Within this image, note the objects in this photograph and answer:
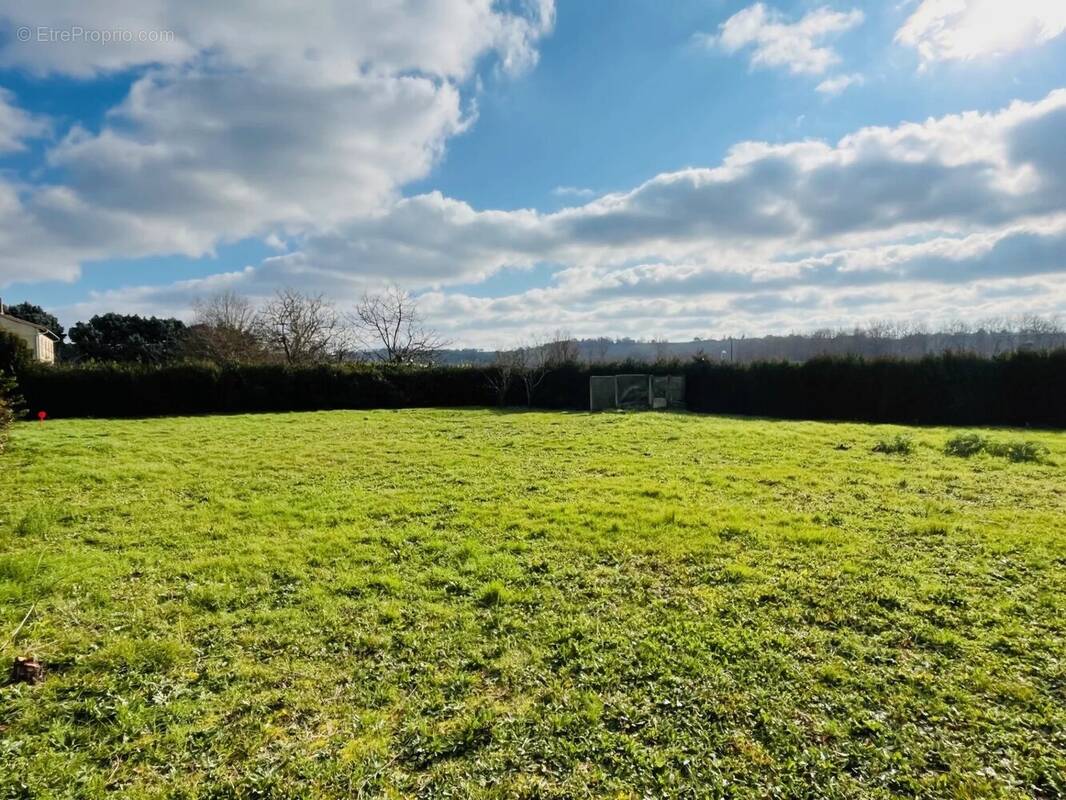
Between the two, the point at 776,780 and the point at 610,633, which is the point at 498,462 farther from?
the point at 776,780

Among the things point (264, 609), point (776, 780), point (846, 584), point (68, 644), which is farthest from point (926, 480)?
point (68, 644)

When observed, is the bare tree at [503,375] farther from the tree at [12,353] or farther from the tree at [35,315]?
the tree at [35,315]

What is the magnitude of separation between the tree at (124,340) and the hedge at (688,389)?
20.3 meters

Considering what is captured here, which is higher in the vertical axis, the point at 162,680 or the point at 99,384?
the point at 99,384

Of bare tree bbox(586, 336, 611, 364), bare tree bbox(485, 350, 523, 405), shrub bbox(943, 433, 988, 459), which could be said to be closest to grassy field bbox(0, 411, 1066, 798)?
shrub bbox(943, 433, 988, 459)

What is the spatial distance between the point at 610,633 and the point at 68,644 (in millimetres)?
3284

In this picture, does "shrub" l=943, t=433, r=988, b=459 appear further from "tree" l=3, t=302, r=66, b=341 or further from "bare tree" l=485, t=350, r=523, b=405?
"tree" l=3, t=302, r=66, b=341

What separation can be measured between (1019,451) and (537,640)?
10651 millimetres

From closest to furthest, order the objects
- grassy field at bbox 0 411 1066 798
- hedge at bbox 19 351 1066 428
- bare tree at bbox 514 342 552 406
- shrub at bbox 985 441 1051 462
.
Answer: grassy field at bbox 0 411 1066 798 < shrub at bbox 985 441 1051 462 < hedge at bbox 19 351 1066 428 < bare tree at bbox 514 342 552 406

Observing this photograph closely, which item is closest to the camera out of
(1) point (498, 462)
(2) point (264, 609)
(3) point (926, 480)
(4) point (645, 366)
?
(2) point (264, 609)

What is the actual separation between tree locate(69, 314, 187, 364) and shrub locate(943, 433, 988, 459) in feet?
136

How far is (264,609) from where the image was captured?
3.68m

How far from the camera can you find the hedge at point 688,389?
55.0 ft

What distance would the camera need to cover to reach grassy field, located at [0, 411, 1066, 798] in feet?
7.27
